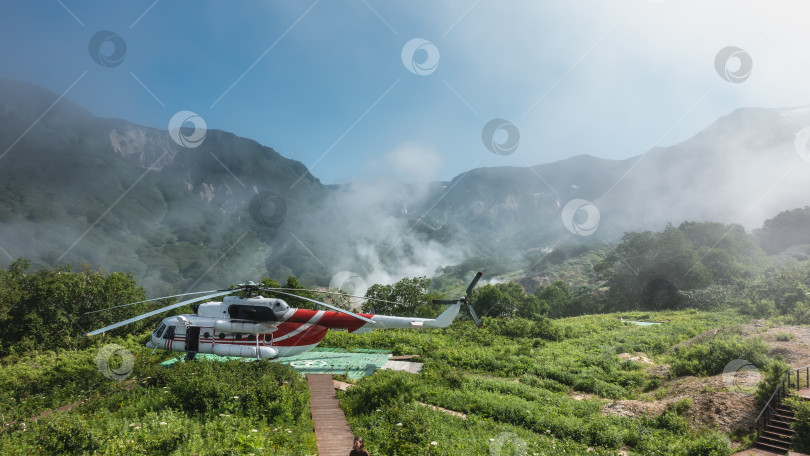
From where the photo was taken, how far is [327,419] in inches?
594

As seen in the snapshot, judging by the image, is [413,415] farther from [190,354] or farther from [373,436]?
[190,354]

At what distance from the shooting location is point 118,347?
23.9 metres

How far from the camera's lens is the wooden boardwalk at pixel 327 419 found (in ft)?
41.3

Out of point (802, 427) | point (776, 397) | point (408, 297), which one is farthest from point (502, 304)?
point (802, 427)

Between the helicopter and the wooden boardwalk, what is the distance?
9.98 feet

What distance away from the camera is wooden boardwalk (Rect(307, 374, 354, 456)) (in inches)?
496

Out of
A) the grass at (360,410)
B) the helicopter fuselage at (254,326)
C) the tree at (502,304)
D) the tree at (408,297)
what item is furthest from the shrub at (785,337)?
the tree at (408,297)

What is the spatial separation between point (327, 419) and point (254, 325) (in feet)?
28.0

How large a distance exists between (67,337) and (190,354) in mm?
18843

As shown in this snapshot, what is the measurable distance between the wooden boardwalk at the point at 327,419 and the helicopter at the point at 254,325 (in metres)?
3.04

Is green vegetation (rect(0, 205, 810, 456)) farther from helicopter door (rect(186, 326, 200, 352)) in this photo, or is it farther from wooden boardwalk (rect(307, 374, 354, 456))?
helicopter door (rect(186, 326, 200, 352))

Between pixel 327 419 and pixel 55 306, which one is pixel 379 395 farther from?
pixel 55 306

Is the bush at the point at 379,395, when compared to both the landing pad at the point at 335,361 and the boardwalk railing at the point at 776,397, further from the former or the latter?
the boardwalk railing at the point at 776,397

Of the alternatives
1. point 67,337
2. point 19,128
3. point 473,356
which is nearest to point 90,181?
point 19,128
